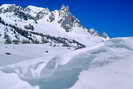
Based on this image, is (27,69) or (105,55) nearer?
(105,55)

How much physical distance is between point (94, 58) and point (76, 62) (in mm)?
279

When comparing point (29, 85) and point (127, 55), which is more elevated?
point (127, 55)

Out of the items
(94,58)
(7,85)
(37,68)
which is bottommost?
(7,85)

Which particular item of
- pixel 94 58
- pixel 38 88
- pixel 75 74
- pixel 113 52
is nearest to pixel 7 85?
pixel 38 88

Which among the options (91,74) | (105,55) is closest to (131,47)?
(105,55)

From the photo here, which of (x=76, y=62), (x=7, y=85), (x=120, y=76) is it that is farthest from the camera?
(x=7, y=85)

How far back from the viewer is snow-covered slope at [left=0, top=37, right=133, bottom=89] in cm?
375

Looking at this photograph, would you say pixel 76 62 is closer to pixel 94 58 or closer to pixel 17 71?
pixel 94 58

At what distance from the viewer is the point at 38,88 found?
3992 millimetres

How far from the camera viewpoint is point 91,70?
392cm

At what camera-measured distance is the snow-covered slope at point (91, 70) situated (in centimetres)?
375

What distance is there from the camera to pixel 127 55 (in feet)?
12.9

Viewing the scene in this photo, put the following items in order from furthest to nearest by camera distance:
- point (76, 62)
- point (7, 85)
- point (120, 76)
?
point (7, 85), point (76, 62), point (120, 76)

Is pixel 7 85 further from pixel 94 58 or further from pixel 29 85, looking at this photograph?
pixel 94 58
